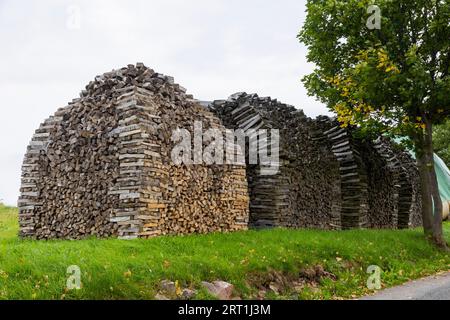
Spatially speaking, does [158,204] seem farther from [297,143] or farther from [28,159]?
[297,143]

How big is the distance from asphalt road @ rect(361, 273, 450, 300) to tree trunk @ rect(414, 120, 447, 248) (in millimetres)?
5796

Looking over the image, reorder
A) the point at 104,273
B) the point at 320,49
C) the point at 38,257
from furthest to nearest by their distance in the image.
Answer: the point at 320,49
the point at 38,257
the point at 104,273

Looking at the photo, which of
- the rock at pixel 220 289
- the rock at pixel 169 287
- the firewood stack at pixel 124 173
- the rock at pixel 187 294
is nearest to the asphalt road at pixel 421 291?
the rock at pixel 220 289

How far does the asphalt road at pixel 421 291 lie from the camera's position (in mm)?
10125

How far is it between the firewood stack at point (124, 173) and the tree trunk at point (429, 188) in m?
7.10

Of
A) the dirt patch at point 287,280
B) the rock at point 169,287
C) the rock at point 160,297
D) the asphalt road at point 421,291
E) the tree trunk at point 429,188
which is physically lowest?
the asphalt road at point 421,291

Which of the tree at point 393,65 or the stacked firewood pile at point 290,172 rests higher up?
the tree at point 393,65

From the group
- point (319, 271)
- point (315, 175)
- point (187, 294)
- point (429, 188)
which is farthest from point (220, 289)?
point (429, 188)

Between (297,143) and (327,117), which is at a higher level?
(327,117)

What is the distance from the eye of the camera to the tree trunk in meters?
18.3

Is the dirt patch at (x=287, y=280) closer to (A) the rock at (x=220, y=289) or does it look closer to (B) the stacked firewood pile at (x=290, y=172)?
(A) the rock at (x=220, y=289)

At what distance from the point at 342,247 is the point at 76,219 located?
24.1 feet

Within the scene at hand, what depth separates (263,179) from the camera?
703 inches

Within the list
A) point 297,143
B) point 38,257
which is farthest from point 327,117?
point 38,257
